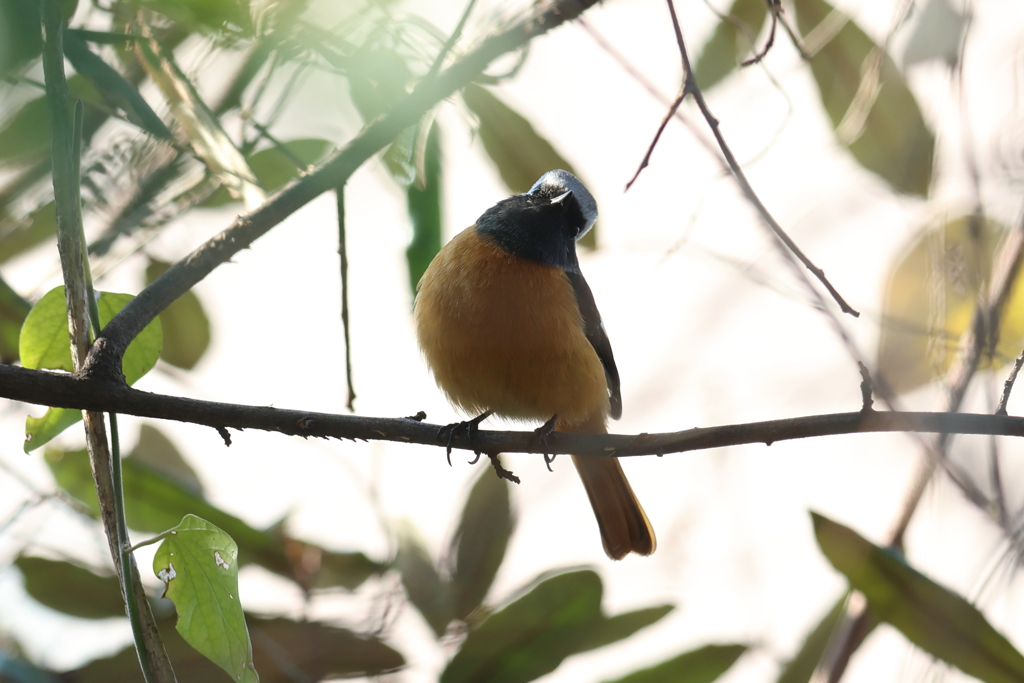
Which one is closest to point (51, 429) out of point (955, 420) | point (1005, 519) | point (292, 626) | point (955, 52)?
point (292, 626)

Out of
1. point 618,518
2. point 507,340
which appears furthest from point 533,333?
point 618,518

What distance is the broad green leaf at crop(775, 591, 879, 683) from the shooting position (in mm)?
2586

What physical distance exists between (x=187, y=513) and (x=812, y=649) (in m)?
1.97

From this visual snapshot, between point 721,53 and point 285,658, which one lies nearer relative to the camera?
point 285,658

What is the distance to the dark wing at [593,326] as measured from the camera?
310cm

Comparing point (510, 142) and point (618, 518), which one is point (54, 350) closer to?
point (510, 142)

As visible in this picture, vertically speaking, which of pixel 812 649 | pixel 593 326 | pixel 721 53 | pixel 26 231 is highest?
pixel 721 53

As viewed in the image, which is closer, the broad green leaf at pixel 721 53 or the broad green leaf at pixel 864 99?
the broad green leaf at pixel 864 99

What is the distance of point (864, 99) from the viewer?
2344 mm

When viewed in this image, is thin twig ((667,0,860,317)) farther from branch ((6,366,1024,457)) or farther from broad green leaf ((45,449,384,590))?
broad green leaf ((45,449,384,590))

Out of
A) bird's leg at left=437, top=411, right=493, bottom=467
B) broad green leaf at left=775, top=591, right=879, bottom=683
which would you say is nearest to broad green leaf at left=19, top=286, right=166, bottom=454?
bird's leg at left=437, top=411, right=493, bottom=467

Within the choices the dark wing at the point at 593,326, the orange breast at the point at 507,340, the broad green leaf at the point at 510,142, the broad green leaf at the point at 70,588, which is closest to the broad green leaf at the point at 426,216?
the broad green leaf at the point at 510,142

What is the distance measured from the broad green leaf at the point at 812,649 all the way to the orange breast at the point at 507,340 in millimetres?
1037

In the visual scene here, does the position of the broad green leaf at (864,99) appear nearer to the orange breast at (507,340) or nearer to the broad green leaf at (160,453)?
the orange breast at (507,340)
